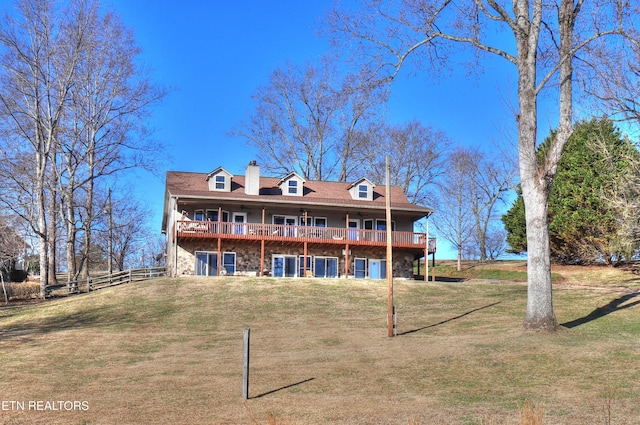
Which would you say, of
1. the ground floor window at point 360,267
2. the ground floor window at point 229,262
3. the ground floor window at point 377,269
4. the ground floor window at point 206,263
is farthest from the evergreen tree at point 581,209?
the ground floor window at point 206,263

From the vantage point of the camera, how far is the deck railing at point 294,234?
31.4 meters

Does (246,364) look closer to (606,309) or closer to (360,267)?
(606,309)

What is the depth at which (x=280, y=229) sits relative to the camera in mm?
32938

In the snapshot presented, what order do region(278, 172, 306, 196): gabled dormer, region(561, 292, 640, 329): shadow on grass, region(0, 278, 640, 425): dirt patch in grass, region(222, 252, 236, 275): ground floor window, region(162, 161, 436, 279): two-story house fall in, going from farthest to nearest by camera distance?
1. region(278, 172, 306, 196): gabled dormer
2. region(222, 252, 236, 275): ground floor window
3. region(162, 161, 436, 279): two-story house
4. region(561, 292, 640, 329): shadow on grass
5. region(0, 278, 640, 425): dirt patch in grass

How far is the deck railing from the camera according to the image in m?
31.4

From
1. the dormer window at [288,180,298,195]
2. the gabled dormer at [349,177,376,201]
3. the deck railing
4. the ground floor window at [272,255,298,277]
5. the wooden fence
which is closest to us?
the wooden fence

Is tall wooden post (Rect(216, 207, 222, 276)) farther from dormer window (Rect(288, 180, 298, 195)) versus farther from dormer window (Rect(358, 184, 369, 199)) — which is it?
dormer window (Rect(358, 184, 369, 199))

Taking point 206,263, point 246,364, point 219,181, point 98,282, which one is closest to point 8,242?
point 98,282

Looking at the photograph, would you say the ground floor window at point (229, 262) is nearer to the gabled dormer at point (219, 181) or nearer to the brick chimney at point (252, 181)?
the brick chimney at point (252, 181)

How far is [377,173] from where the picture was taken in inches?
1884

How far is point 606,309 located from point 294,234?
17472 millimetres

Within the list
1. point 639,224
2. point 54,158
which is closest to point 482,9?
point 639,224

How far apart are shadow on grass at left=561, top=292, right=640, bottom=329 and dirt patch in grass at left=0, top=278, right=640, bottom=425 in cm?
10

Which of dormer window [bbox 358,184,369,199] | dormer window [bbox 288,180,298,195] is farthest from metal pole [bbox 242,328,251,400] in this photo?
dormer window [bbox 358,184,369,199]
